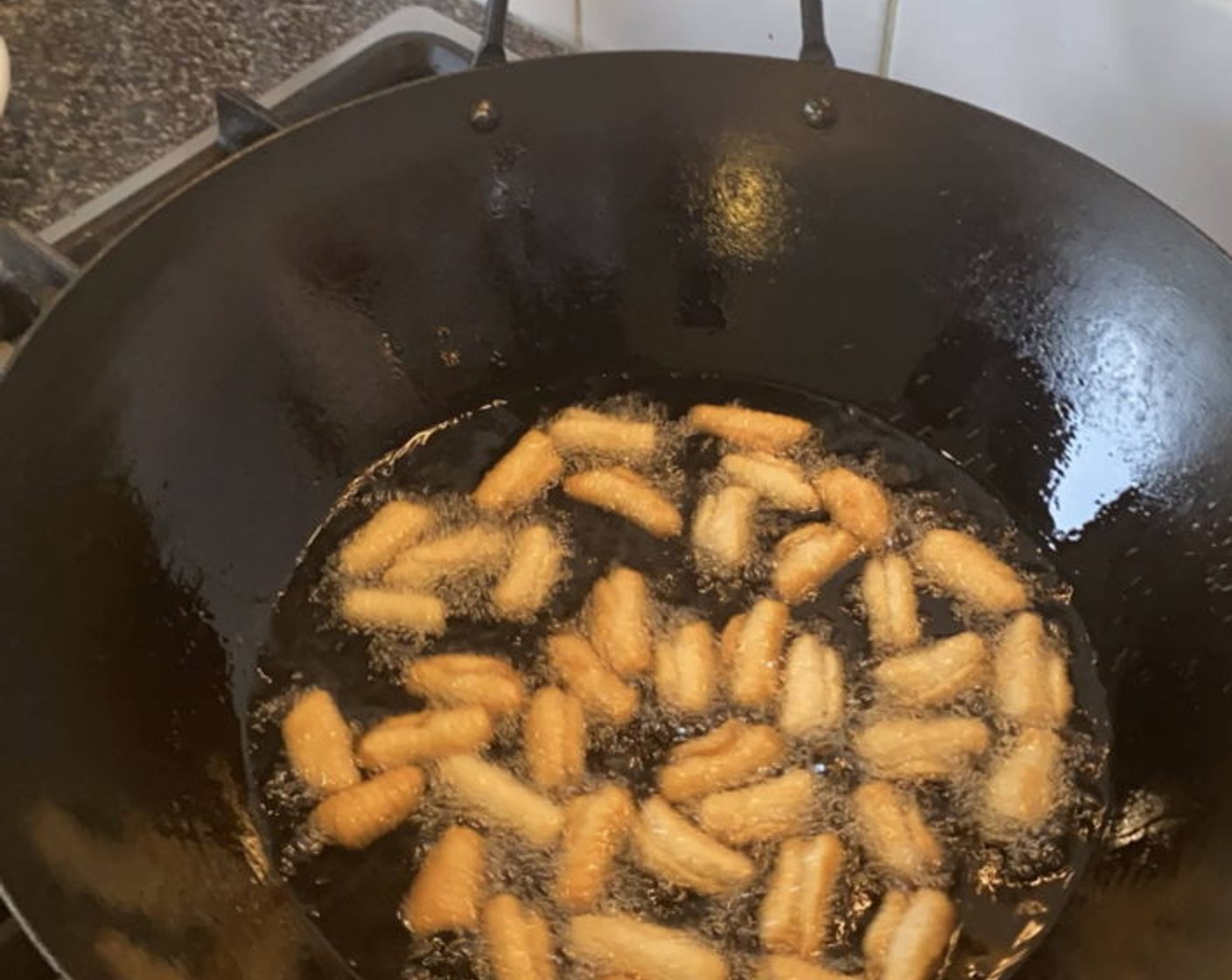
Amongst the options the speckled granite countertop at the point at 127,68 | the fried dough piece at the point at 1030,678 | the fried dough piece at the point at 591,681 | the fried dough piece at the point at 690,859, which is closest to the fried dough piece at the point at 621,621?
the fried dough piece at the point at 591,681

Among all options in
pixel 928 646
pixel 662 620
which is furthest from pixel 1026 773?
pixel 662 620

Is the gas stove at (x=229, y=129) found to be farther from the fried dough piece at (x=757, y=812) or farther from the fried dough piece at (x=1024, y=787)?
the fried dough piece at (x=1024, y=787)

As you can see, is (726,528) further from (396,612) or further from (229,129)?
(229,129)

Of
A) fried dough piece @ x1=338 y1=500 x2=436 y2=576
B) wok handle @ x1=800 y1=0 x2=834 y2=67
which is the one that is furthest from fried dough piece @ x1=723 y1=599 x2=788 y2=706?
wok handle @ x1=800 y1=0 x2=834 y2=67

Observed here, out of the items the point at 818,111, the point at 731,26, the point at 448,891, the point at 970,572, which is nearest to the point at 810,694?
the point at 970,572

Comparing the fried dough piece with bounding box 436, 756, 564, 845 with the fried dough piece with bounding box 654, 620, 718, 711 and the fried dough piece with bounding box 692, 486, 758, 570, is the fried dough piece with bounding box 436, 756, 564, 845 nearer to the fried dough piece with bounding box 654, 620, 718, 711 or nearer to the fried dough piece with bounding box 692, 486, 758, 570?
the fried dough piece with bounding box 654, 620, 718, 711
